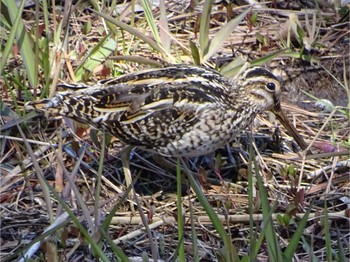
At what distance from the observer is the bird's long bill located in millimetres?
4582

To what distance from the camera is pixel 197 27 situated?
5.31 metres

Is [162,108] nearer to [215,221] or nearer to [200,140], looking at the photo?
[200,140]

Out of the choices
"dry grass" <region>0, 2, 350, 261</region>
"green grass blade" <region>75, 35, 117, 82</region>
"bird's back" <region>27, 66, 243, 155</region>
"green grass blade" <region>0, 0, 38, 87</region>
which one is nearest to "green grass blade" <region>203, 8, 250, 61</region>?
"dry grass" <region>0, 2, 350, 261</region>

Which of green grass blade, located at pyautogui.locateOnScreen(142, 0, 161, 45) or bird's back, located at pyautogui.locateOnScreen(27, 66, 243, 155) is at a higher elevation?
green grass blade, located at pyautogui.locateOnScreen(142, 0, 161, 45)

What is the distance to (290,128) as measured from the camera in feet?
15.1

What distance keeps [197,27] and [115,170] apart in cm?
128

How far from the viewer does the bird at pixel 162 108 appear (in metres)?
4.13

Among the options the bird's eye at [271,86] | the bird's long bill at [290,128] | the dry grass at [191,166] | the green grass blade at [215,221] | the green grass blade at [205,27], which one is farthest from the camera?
the green grass blade at [205,27]

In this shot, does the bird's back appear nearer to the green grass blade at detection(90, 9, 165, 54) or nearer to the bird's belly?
the bird's belly

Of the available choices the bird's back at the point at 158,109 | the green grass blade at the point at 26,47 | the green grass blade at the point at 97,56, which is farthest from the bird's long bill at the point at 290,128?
the green grass blade at the point at 26,47

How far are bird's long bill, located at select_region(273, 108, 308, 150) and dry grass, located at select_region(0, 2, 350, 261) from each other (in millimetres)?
67

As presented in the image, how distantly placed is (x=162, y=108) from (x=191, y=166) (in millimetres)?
578

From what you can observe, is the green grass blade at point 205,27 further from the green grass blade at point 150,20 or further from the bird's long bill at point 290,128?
the bird's long bill at point 290,128

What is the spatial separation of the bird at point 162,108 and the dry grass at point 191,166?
21 centimetres
